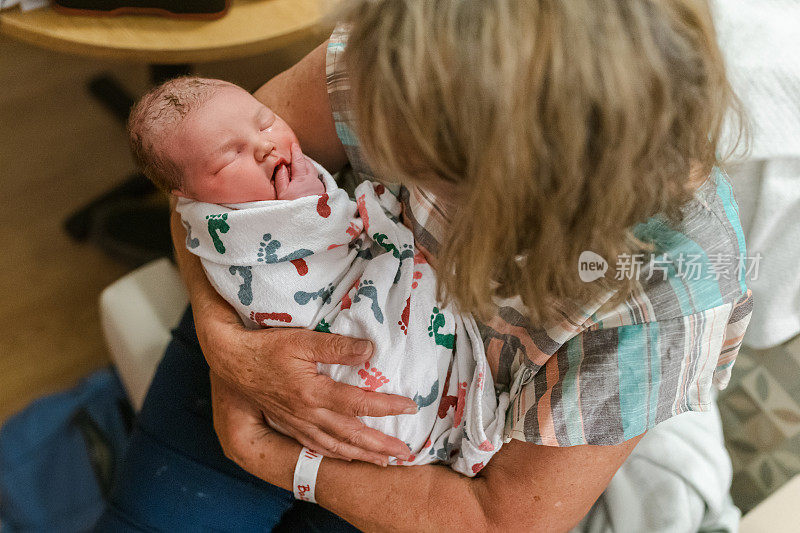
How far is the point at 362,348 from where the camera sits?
86 cm

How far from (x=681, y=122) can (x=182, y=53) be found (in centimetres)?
106

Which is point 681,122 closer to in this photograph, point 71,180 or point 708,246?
point 708,246

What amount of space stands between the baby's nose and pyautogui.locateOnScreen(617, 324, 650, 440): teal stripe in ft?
1.85

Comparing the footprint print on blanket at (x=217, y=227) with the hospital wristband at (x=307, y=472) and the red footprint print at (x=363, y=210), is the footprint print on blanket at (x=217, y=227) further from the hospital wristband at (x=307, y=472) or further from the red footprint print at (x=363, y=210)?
the hospital wristband at (x=307, y=472)

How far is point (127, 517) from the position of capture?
1083 millimetres

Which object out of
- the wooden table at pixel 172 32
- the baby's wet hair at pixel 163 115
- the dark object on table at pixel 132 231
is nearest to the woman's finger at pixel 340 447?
the baby's wet hair at pixel 163 115

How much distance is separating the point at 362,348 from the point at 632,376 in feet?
1.13

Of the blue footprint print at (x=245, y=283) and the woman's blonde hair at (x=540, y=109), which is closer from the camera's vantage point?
the woman's blonde hair at (x=540, y=109)

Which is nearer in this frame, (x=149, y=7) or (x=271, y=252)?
(x=271, y=252)

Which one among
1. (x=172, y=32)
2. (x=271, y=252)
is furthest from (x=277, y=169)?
(x=172, y=32)

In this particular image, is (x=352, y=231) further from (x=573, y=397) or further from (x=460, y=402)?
(x=573, y=397)

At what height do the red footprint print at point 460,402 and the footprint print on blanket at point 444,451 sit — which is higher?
the red footprint print at point 460,402

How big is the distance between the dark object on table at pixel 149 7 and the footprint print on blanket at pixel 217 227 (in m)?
0.61

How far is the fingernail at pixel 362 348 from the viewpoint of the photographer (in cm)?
86
